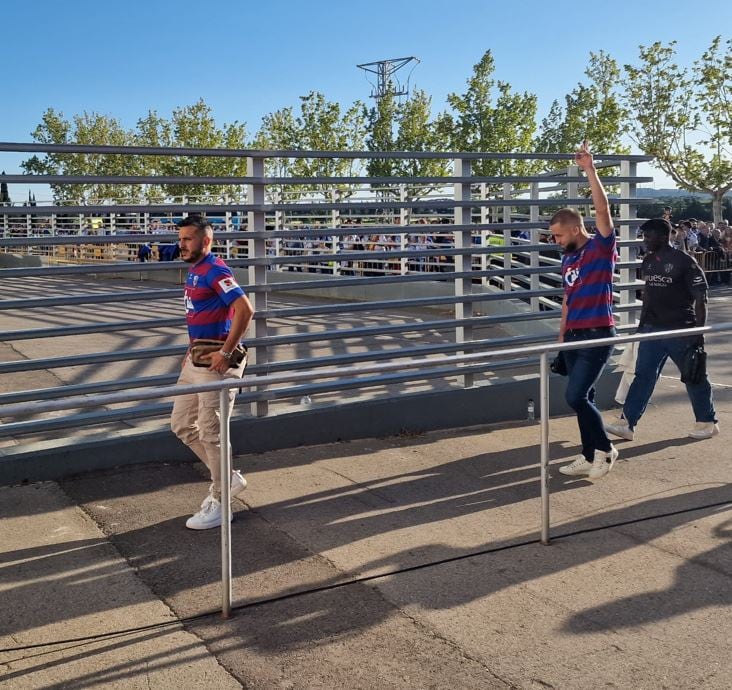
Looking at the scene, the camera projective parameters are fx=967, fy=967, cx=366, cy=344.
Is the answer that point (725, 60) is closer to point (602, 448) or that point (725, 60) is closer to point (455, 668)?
point (602, 448)

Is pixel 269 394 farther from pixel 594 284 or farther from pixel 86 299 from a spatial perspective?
pixel 594 284

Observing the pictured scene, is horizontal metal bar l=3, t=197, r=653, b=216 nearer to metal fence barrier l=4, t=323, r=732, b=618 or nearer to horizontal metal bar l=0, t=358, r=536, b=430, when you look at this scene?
horizontal metal bar l=0, t=358, r=536, b=430

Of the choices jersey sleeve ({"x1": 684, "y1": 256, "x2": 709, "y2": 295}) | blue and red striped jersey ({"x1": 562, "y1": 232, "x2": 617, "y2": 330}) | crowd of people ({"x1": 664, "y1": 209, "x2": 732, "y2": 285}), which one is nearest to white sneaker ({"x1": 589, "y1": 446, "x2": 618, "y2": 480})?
blue and red striped jersey ({"x1": 562, "y1": 232, "x2": 617, "y2": 330})

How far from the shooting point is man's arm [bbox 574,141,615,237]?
648 centimetres

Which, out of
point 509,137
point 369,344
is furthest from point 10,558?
point 509,137

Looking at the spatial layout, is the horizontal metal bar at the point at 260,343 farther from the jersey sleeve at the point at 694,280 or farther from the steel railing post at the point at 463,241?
the jersey sleeve at the point at 694,280

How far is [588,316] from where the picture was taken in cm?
673

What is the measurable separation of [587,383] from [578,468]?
2.05 ft

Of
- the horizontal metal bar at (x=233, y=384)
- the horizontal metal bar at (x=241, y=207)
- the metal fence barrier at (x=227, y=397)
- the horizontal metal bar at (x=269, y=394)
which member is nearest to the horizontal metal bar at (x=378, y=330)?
the horizontal metal bar at (x=269, y=394)

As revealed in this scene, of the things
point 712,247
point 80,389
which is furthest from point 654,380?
point 712,247

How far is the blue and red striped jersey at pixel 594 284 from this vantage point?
668cm

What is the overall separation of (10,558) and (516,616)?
8.66 ft

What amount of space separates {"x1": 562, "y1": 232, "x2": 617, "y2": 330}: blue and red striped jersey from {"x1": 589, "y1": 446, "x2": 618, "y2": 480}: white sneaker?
89 centimetres

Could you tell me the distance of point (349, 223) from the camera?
23.1m
